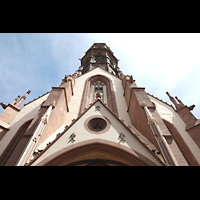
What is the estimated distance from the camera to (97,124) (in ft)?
24.4

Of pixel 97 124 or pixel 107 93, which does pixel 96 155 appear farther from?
pixel 107 93

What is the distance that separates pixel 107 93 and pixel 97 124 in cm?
747

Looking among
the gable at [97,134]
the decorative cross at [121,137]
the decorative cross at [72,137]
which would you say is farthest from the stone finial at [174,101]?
the decorative cross at [72,137]

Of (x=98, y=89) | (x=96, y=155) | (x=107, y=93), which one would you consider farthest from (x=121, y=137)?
(x=98, y=89)

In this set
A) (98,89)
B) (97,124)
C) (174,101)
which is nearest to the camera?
(97,124)

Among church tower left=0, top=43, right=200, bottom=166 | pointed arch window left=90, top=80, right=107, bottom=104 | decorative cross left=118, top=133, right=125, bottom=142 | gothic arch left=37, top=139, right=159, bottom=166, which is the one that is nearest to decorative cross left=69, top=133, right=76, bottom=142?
church tower left=0, top=43, right=200, bottom=166

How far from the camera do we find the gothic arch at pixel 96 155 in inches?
220

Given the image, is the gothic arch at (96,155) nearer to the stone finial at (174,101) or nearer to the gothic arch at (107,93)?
the gothic arch at (107,93)

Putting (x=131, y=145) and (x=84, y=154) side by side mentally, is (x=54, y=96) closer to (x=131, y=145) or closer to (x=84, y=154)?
(x=84, y=154)

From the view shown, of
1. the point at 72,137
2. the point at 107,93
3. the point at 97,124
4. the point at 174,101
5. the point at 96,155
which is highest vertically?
the point at 107,93

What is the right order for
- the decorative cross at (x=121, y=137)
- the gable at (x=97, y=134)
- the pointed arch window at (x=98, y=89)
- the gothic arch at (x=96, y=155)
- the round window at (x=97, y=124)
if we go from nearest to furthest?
the gothic arch at (x=96, y=155) → the gable at (x=97, y=134) → the decorative cross at (x=121, y=137) → the round window at (x=97, y=124) → the pointed arch window at (x=98, y=89)


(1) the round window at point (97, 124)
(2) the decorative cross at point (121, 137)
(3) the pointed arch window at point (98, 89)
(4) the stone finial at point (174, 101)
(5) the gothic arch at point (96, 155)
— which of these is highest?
(3) the pointed arch window at point (98, 89)
